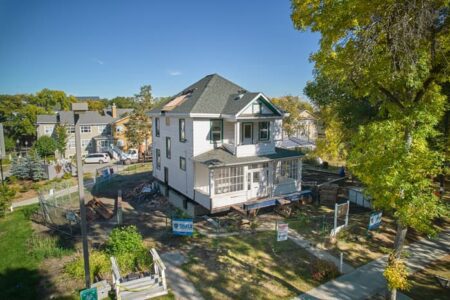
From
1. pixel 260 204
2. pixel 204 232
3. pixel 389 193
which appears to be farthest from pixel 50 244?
pixel 389 193

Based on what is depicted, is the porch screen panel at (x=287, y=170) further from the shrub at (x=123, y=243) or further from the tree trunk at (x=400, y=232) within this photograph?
the shrub at (x=123, y=243)

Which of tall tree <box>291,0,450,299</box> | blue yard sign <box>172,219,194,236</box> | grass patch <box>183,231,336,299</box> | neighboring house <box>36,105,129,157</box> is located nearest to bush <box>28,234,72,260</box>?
blue yard sign <box>172,219,194,236</box>

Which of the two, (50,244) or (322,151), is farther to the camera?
(322,151)

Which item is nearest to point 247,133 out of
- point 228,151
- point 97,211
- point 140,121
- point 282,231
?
point 228,151

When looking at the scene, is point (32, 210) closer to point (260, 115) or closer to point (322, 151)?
point (260, 115)

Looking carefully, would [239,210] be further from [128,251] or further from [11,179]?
[11,179]

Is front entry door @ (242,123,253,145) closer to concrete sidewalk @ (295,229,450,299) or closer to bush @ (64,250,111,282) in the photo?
concrete sidewalk @ (295,229,450,299)
